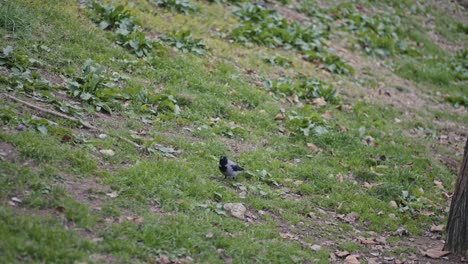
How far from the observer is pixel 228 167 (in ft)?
24.7

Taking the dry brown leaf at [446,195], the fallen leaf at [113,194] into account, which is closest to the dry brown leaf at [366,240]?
the dry brown leaf at [446,195]

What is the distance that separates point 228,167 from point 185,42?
4683mm

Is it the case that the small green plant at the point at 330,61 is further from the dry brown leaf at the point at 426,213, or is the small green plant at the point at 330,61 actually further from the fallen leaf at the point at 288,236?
the fallen leaf at the point at 288,236

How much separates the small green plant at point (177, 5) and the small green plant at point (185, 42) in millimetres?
1409

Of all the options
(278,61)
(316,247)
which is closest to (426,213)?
(316,247)

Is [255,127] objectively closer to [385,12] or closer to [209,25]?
[209,25]

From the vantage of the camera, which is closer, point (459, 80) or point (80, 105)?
point (80, 105)

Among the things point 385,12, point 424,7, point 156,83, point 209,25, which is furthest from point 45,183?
point 424,7

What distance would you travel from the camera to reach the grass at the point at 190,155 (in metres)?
5.81

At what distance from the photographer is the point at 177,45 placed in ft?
37.1

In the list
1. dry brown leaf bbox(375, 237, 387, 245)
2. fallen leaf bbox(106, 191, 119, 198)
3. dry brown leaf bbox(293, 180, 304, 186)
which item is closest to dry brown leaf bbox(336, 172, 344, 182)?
dry brown leaf bbox(293, 180, 304, 186)

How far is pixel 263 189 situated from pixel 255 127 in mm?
2136

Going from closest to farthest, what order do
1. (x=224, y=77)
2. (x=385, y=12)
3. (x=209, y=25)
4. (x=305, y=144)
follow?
(x=305, y=144) → (x=224, y=77) → (x=209, y=25) → (x=385, y=12)

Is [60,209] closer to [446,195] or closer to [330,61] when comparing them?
[446,195]
